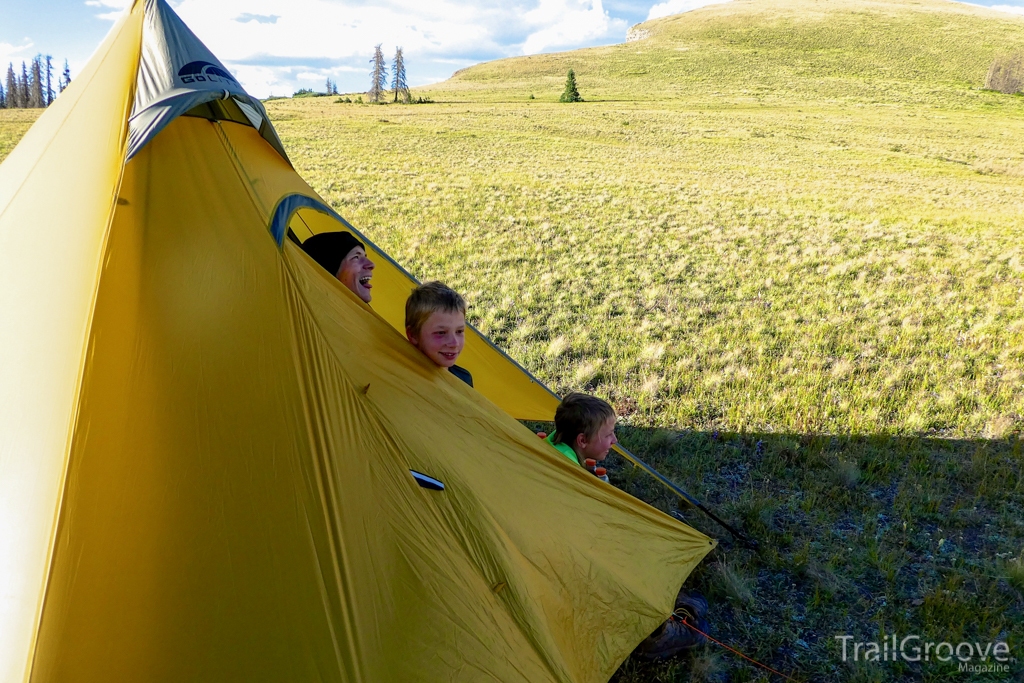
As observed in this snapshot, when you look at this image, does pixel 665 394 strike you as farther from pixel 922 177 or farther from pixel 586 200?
pixel 922 177

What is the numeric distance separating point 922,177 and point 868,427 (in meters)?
22.9

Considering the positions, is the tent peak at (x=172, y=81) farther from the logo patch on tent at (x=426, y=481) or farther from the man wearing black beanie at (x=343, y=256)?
the logo patch on tent at (x=426, y=481)

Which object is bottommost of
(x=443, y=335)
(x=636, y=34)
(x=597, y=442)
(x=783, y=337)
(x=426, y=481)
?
(x=783, y=337)

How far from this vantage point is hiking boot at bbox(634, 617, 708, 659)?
12.2 feet

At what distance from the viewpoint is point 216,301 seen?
2787 millimetres

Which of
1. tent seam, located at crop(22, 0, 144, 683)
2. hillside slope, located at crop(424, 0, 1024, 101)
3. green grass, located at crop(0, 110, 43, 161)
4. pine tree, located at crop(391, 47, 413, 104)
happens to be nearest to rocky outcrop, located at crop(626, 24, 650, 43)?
hillside slope, located at crop(424, 0, 1024, 101)

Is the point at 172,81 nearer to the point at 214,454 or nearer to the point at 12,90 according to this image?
the point at 214,454

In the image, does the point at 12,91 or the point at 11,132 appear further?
the point at 12,91

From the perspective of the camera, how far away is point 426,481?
2.97m

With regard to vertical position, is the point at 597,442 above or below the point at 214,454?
below

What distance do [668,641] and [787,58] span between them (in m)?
82.4

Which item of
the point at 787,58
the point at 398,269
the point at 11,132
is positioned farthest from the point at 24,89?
the point at 398,269

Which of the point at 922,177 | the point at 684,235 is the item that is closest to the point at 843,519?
the point at 684,235

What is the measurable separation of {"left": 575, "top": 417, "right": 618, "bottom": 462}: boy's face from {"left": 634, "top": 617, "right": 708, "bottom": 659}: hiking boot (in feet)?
3.42
